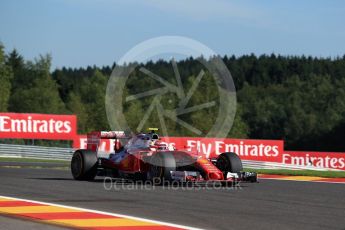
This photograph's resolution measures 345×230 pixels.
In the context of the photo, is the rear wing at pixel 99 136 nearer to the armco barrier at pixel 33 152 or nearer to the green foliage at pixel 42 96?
the armco barrier at pixel 33 152

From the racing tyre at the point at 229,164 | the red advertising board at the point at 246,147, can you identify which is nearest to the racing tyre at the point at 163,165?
the racing tyre at the point at 229,164

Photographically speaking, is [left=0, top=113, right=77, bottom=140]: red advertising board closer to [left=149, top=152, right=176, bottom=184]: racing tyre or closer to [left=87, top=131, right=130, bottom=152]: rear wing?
[left=87, top=131, right=130, bottom=152]: rear wing

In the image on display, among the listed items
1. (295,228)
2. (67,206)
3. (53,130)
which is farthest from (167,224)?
(53,130)

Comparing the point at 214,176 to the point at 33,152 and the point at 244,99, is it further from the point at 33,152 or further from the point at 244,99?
the point at 244,99

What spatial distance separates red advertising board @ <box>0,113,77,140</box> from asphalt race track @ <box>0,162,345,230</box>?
22905 millimetres

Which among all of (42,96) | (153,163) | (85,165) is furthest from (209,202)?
(42,96)

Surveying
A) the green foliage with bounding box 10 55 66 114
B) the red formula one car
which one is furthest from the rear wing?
the green foliage with bounding box 10 55 66 114

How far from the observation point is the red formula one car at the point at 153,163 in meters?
16.3

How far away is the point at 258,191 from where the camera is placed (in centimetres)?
1550

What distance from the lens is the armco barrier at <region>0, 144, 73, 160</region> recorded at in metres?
38.7

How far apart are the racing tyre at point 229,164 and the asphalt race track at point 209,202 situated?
0.53 meters

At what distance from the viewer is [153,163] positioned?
1667 cm

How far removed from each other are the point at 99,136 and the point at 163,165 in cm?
318

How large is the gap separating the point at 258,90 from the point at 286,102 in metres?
17.2
